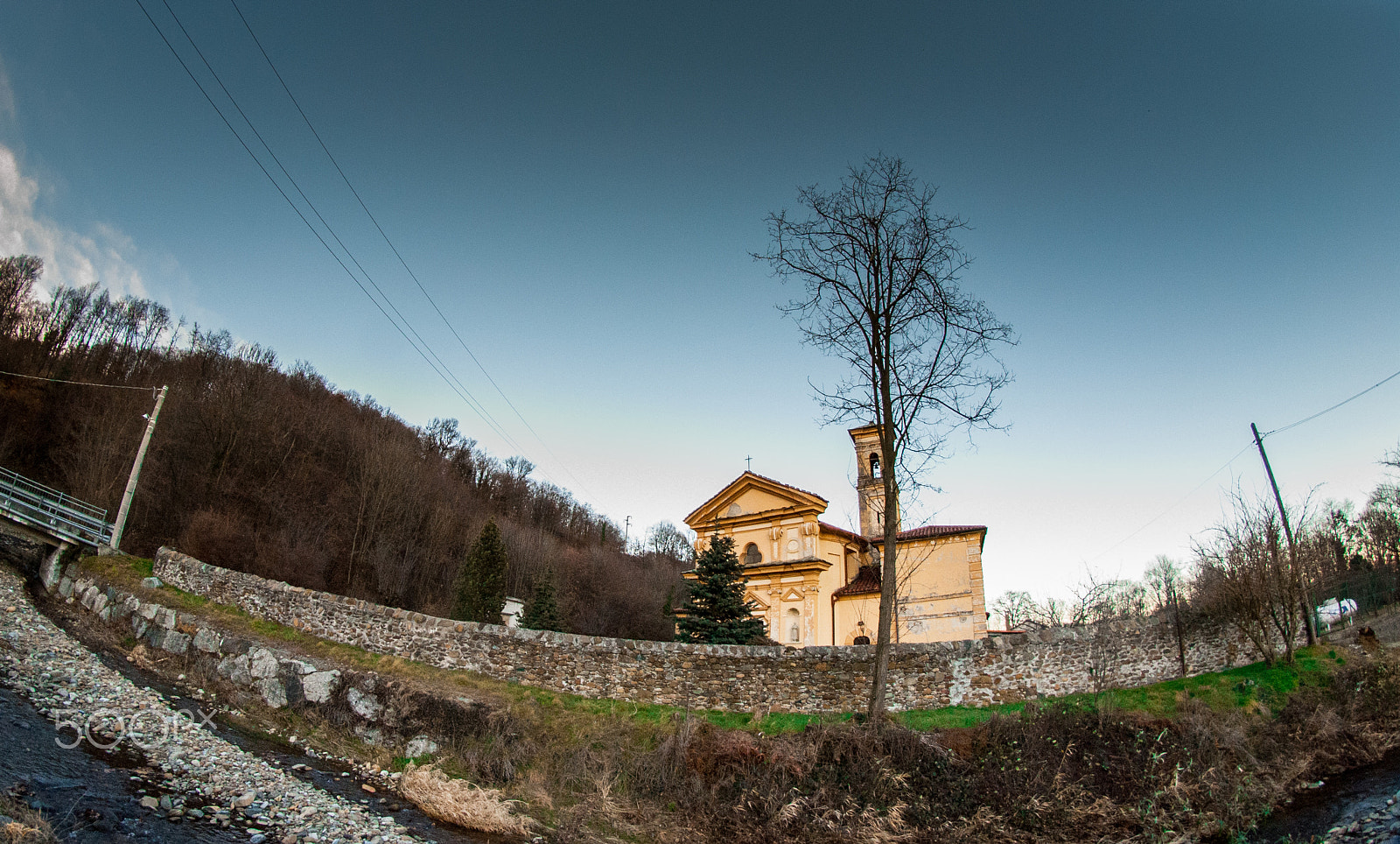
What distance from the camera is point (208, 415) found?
2783 centimetres

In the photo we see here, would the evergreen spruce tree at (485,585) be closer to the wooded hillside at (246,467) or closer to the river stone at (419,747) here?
the wooded hillside at (246,467)

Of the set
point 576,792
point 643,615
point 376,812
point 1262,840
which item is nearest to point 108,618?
point 376,812

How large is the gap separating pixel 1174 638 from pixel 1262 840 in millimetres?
6402

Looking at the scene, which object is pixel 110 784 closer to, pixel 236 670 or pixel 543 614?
pixel 236 670

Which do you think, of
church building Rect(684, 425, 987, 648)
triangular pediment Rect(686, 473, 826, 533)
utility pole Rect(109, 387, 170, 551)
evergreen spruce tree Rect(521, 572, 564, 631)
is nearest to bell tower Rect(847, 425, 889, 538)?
church building Rect(684, 425, 987, 648)

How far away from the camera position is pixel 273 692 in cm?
1170

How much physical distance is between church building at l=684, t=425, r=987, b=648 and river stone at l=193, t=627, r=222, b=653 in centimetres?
1632

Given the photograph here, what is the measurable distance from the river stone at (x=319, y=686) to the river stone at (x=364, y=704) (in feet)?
1.30

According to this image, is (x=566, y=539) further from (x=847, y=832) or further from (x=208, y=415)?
(x=847, y=832)

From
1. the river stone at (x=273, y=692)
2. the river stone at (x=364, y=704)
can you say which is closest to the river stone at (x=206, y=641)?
the river stone at (x=273, y=692)

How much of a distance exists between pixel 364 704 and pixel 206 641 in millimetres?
4195

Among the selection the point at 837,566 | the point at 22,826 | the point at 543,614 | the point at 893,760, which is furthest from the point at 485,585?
the point at 22,826

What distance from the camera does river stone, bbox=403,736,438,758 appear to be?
10711 millimetres

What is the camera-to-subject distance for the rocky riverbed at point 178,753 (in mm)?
7855
